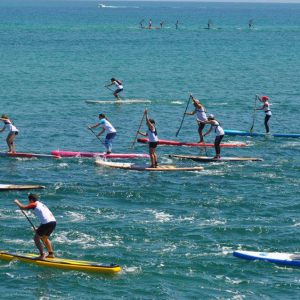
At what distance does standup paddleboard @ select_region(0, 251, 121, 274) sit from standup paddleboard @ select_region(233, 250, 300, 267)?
432cm

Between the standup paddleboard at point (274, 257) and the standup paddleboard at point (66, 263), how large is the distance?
170 inches

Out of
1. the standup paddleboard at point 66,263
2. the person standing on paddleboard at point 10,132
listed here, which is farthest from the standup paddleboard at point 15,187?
the standup paddleboard at point 66,263

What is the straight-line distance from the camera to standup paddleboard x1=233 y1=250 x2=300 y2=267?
30.0m

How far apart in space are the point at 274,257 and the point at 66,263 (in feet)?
22.4

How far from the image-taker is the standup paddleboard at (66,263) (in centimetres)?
2899

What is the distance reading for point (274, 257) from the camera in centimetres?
3036

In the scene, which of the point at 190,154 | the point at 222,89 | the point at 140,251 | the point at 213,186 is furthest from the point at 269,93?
the point at 140,251

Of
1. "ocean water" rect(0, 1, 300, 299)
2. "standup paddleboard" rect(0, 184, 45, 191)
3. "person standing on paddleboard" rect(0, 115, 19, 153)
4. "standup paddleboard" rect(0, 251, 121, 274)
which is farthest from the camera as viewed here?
"person standing on paddleboard" rect(0, 115, 19, 153)

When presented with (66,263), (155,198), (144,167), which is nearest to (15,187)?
(155,198)


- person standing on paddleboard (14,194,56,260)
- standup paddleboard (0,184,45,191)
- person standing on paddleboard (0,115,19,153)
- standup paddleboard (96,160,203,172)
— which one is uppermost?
person standing on paddleboard (14,194,56,260)

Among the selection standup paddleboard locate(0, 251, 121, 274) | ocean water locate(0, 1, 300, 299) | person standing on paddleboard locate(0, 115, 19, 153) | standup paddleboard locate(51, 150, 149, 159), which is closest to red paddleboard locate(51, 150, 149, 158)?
standup paddleboard locate(51, 150, 149, 159)

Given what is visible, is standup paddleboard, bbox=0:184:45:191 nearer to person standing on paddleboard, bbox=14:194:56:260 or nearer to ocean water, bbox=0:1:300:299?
ocean water, bbox=0:1:300:299

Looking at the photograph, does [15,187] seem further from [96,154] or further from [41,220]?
[41,220]

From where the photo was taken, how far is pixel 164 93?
72812 mm
